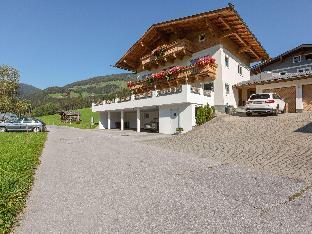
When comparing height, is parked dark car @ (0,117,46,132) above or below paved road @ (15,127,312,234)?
above

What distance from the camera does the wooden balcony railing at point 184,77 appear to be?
27.1 metres

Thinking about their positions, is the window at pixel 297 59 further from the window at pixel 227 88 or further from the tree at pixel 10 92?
the tree at pixel 10 92

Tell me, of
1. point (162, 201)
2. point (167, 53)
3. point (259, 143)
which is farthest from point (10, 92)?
point (162, 201)

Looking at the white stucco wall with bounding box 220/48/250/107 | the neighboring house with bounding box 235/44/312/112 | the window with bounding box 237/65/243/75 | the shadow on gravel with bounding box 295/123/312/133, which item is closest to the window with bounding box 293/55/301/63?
the neighboring house with bounding box 235/44/312/112

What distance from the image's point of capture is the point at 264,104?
22.8 metres

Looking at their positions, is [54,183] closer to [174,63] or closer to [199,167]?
[199,167]

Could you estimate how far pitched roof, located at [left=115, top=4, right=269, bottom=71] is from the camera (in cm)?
2570

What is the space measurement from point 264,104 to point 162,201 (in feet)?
60.4

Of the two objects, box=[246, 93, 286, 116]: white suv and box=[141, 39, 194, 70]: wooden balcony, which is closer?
box=[246, 93, 286, 116]: white suv

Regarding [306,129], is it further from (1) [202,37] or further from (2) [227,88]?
(1) [202,37]

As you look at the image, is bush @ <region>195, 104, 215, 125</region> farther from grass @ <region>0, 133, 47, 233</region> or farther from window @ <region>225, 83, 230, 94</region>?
grass @ <region>0, 133, 47, 233</region>

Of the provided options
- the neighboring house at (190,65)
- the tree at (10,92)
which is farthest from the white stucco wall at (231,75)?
the tree at (10,92)

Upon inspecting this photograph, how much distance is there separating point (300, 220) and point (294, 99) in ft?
76.6

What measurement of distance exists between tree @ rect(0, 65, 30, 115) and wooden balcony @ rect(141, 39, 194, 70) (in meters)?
37.8
